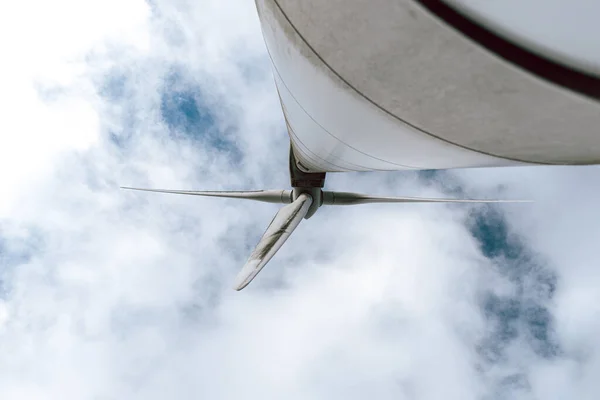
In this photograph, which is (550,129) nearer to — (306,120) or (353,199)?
(306,120)

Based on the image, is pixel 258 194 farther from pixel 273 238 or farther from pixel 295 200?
pixel 273 238

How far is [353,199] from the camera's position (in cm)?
1647

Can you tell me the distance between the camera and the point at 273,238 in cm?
1043

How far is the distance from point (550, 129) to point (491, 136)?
39cm

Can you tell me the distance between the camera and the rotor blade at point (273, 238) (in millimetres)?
7457

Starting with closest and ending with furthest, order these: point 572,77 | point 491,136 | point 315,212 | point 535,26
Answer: point 535,26, point 572,77, point 491,136, point 315,212

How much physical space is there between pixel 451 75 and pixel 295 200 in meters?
12.2

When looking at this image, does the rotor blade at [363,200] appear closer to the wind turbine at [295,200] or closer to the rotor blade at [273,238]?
the wind turbine at [295,200]

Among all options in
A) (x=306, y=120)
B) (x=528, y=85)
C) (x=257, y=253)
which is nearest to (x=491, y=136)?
(x=528, y=85)

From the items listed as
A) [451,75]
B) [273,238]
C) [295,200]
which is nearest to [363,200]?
[295,200]

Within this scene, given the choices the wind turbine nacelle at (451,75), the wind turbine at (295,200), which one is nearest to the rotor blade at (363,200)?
the wind turbine at (295,200)

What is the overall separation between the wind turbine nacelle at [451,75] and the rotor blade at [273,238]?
460 cm

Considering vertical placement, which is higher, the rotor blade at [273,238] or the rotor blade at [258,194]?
the rotor blade at [273,238]

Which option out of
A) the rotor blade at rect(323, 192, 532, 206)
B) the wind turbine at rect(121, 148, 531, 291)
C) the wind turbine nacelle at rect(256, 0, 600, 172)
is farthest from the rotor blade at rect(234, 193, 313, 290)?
the wind turbine nacelle at rect(256, 0, 600, 172)
